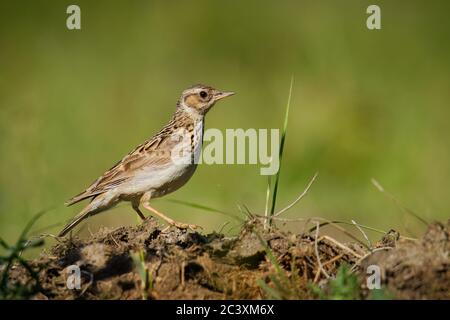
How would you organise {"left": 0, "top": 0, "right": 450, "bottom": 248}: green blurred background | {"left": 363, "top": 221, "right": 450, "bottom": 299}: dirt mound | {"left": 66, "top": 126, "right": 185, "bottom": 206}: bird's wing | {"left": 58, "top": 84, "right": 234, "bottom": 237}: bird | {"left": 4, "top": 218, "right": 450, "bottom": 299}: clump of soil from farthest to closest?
{"left": 0, "top": 0, "right": 450, "bottom": 248}: green blurred background < {"left": 66, "top": 126, "right": 185, "bottom": 206}: bird's wing < {"left": 58, "top": 84, "right": 234, "bottom": 237}: bird < {"left": 4, "top": 218, "right": 450, "bottom": 299}: clump of soil < {"left": 363, "top": 221, "right": 450, "bottom": 299}: dirt mound

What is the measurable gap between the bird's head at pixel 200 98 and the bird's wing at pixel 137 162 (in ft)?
1.89

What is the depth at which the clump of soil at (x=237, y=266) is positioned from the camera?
15.7 ft

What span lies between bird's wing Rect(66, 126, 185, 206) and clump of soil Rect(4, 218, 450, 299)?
2.70m

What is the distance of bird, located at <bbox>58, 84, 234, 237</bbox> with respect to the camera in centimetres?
821

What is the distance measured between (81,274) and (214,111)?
982cm

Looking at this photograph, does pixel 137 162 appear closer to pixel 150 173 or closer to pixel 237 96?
pixel 150 173

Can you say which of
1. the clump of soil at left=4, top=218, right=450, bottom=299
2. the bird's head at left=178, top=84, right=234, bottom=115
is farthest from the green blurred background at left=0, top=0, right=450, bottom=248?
the clump of soil at left=4, top=218, right=450, bottom=299

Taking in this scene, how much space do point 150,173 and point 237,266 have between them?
3.26m

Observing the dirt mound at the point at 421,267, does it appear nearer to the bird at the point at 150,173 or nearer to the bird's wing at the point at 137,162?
the bird at the point at 150,173

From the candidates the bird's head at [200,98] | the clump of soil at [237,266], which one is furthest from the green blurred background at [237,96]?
the clump of soil at [237,266]

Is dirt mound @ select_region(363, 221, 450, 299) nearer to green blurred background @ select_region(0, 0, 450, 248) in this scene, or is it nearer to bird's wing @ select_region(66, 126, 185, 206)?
bird's wing @ select_region(66, 126, 185, 206)

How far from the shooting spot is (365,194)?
1227 centimetres
